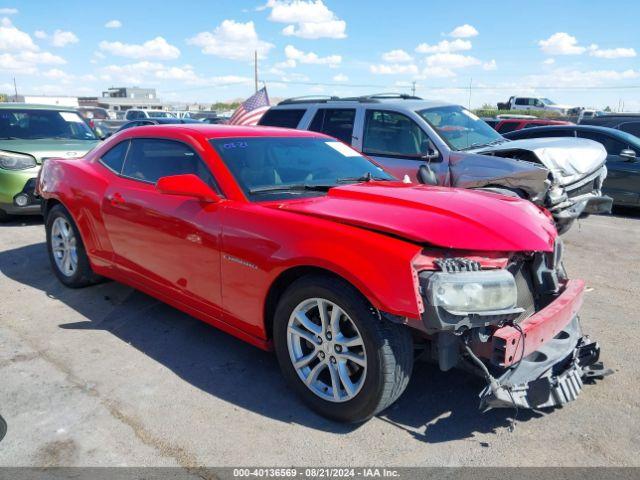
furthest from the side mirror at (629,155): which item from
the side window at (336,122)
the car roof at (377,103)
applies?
the side window at (336,122)

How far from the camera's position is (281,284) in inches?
125

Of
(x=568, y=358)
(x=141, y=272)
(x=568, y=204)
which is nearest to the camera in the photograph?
(x=568, y=358)

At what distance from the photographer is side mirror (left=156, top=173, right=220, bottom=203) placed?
137 inches

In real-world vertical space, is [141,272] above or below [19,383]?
above

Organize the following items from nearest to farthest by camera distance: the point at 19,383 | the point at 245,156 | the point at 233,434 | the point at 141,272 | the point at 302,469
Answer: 1. the point at 302,469
2. the point at 233,434
3. the point at 19,383
4. the point at 245,156
5. the point at 141,272

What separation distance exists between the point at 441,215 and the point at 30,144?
7457mm

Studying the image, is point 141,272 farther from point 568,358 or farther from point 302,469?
point 568,358

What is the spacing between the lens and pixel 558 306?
3.04 metres

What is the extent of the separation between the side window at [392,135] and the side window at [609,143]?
15.1 feet

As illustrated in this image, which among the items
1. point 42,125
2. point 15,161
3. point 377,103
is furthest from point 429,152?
point 42,125

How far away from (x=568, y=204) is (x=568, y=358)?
10.7 ft

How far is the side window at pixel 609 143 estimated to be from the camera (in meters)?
9.55

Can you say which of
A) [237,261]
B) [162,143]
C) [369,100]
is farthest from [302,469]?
[369,100]

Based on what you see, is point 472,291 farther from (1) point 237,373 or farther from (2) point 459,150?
(2) point 459,150
